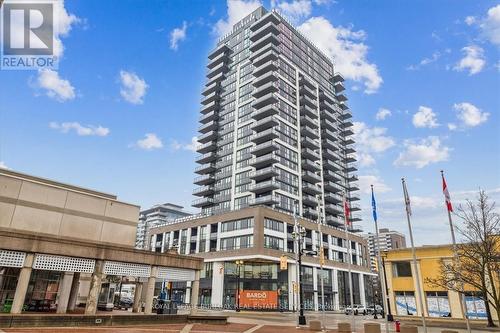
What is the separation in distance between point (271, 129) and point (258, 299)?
3920 cm

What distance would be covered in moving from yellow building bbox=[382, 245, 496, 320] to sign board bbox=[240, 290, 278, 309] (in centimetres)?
2846

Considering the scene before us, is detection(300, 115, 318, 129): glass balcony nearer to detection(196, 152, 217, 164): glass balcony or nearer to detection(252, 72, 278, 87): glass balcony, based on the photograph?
detection(252, 72, 278, 87): glass balcony

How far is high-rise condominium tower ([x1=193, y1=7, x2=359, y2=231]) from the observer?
8562 cm

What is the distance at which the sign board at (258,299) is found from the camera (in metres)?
62.0

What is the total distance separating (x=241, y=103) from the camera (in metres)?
97.2

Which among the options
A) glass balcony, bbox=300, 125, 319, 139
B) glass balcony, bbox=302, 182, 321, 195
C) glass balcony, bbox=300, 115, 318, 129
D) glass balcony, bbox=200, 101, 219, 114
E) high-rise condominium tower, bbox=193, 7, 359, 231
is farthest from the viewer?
glass balcony, bbox=200, 101, 219, 114

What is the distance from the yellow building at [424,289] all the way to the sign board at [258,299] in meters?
28.5

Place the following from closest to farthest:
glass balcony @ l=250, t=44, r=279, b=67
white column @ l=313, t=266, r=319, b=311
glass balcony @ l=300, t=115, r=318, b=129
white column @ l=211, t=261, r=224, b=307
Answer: white column @ l=211, t=261, r=224, b=307 → white column @ l=313, t=266, r=319, b=311 → glass balcony @ l=250, t=44, r=279, b=67 → glass balcony @ l=300, t=115, r=318, b=129

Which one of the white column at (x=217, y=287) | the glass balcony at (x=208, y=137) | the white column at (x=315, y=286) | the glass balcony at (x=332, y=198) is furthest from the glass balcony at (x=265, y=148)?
the white column at (x=315, y=286)

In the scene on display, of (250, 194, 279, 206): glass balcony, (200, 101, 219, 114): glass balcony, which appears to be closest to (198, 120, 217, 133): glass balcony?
(200, 101, 219, 114): glass balcony

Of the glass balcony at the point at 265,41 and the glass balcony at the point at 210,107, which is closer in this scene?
the glass balcony at the point at 265,41

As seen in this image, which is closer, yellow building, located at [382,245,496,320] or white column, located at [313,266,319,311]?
yellow building, located at [382,245,496,320]

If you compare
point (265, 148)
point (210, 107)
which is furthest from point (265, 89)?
point (210, 107)

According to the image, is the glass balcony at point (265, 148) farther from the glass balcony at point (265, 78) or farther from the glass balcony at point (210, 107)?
the glass balcony at point (210, 107)
